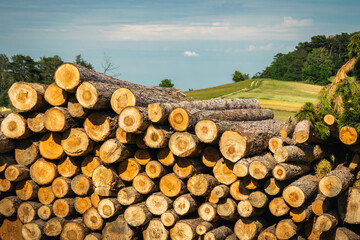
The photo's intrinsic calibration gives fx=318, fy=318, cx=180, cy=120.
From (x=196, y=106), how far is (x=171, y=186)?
3.01 meters

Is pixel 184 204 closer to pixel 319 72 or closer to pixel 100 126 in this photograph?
pixel 100 126

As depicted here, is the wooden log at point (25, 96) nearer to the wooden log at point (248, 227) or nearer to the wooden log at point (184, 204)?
the wooden log at point (184, 204)

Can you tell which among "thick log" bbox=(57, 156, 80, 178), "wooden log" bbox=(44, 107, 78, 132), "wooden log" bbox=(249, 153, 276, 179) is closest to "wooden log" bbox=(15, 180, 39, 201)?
"thick log" bbox=(57, 156, 80, 178)

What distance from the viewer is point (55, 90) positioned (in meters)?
6.62

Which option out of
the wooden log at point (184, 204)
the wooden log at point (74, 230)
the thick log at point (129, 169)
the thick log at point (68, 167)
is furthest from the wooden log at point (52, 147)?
the wooden log at point (184, 204)

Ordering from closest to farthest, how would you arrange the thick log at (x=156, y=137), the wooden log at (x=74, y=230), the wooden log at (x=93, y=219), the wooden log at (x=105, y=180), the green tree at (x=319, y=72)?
the thick log at (x=156, y=137), the wooden log at (x=105, y=180), the wooden log at (x=93, y=219), the wooden log at (x=74, y=230), the green tree at (x=319, y=72)

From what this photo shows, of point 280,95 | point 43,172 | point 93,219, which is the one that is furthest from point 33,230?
point 280,95

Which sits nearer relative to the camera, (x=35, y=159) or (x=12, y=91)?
(x=12, y=91)

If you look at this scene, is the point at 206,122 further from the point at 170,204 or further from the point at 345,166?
the point at 345,166

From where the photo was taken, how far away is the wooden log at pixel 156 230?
651 cm

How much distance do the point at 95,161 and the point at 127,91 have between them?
5.54 ft

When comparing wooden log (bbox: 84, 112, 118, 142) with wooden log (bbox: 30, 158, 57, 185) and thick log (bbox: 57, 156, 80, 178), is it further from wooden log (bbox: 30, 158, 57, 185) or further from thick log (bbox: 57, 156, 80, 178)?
wooden log (bbox: 30, 158, 57, 185)

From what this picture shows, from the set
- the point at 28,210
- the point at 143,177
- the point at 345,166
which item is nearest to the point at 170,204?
the point at 143,177

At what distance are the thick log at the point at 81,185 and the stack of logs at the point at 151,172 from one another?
21 mm
